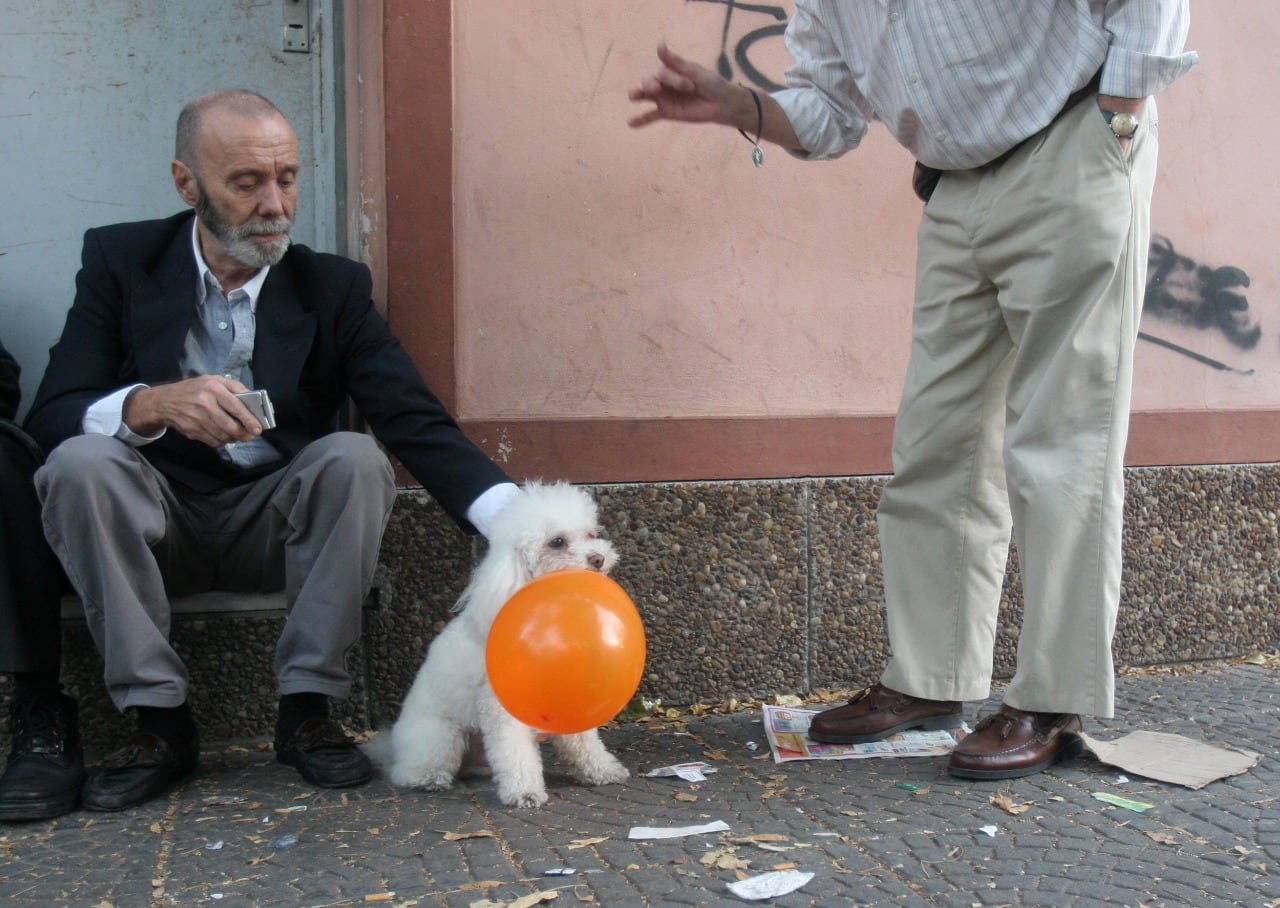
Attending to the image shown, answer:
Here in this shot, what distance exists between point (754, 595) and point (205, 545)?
1.58m

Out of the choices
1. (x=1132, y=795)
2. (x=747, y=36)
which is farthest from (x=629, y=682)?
(x=747, y=36)

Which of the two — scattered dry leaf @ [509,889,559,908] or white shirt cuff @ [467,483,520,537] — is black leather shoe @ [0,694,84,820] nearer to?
white shirt cuff @ [467,483,520,537]

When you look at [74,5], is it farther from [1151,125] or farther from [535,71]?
[1151,125]

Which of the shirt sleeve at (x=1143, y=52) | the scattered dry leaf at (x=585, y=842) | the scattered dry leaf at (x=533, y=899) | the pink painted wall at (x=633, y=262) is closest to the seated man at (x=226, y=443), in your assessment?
the pink painted wall at (x=633, y=262)

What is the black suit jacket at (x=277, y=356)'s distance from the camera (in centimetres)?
300

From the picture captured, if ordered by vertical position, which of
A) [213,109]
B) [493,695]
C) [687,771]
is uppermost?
[213,109]

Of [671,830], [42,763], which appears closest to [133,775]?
[42,763]

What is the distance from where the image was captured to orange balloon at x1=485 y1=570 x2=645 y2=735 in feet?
7.83

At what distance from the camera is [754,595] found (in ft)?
12.0

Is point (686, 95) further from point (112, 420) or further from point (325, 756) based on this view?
point (325, 756)

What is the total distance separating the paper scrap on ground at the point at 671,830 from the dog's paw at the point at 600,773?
0.33m

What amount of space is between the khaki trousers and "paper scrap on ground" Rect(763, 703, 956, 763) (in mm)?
292

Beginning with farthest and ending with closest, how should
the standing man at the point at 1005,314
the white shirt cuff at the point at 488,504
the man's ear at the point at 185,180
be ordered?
1. the man's ear at the point at 185,180
2. the white shirt cuff at the point at 488,504
3. the standing man at the point at 1005,314

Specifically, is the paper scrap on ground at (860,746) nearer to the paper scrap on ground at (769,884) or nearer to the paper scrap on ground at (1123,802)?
the paper scrap on ground at (1123,802)
